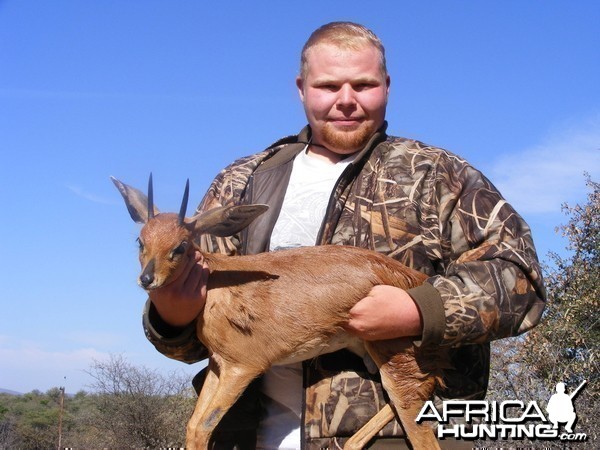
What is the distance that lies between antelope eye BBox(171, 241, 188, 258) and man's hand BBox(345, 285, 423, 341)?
1.07 meters

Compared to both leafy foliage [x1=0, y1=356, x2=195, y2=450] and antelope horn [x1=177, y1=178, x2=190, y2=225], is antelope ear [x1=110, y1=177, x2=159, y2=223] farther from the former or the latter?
leafy foliage [x1=0, y1=356, x2=195, y2=450]

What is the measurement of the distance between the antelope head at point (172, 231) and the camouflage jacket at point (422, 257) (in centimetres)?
45

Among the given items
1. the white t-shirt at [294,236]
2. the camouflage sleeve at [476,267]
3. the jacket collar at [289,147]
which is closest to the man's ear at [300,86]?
the jacket collar at [289,147]

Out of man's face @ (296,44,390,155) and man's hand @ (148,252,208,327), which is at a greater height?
man's face @ (296,44,390,155)

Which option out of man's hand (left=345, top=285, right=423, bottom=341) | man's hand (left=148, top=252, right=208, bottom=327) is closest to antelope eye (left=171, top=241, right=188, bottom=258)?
man's hand (left=148, top=252, right=208, bottom=327)

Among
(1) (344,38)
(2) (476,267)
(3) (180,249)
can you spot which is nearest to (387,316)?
(2) (476,267)

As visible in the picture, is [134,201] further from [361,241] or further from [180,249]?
[361,241]

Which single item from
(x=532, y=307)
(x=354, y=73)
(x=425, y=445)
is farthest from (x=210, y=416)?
(x=354, y=73)

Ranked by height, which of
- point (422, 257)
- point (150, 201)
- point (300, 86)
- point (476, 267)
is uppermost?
point (300, 86)

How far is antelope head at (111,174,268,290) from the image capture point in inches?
176

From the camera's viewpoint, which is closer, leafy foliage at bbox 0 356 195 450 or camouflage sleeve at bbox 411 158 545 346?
camouflage sleeve at bbox 411 158 545 346

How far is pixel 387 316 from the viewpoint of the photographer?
4398mm

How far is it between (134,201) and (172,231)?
0.44 m

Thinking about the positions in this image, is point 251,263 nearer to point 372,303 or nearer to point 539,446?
point 372,303
